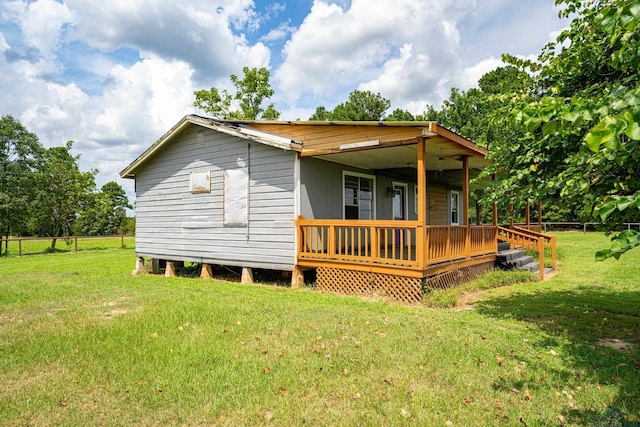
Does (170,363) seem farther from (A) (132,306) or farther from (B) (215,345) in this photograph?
(A) (132,306)

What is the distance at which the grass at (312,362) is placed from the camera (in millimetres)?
3062

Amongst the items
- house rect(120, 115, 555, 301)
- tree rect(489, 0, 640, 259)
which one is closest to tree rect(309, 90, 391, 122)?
house rect(120, 115, 555, 301)

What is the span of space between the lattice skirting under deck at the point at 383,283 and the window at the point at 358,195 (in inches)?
98.0

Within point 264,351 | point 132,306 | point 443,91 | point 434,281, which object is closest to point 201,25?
point 132,306

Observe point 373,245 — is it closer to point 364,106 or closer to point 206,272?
point 206,272

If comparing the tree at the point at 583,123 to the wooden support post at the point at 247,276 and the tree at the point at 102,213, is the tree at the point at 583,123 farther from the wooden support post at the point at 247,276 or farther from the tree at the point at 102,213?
the tree at the point at 102,213

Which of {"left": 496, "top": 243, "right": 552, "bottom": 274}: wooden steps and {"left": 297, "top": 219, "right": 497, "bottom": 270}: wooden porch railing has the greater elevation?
{"left": 297, "top": 219, "right": 497, "bottom": 270}: wooden porch railing

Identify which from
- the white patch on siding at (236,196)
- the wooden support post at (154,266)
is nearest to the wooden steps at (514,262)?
the white patch on siding at (236,196)

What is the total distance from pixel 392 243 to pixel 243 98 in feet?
82.9

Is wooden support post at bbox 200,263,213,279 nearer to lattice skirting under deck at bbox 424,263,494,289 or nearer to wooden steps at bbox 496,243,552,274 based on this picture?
lattice skirting under deck at bbox 424,263,494,289

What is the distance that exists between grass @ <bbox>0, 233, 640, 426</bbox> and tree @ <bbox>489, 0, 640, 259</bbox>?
5.29 feet

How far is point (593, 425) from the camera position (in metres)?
2.79

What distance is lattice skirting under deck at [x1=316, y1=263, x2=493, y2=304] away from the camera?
743 centimetres

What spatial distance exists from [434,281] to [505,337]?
3.01 metres
